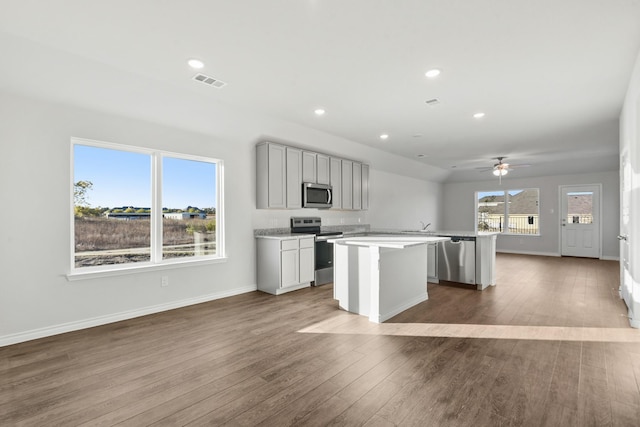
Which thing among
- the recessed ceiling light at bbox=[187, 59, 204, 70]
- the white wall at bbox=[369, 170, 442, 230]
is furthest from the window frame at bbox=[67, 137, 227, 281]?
A: the white wall at bbox=[369, 170, 442, 230]

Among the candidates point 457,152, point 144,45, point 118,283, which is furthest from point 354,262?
point 457,152

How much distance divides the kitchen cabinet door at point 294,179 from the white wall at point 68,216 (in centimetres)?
39

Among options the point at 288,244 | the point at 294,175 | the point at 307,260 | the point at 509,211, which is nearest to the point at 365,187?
the point at 294,175

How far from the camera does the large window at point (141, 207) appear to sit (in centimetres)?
360

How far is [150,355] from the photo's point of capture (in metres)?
2.77

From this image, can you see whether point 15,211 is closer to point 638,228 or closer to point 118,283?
point 118,283

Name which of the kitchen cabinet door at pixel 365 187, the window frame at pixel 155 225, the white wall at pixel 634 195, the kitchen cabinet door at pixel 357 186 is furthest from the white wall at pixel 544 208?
the window frame at pixel 155 225

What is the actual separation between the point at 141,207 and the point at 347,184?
387cm

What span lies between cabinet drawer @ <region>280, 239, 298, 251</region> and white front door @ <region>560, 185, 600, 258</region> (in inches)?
325

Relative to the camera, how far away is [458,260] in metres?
5.31

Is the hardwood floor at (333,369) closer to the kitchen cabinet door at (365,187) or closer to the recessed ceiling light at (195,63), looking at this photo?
the recessed ceiling light at (195,63)

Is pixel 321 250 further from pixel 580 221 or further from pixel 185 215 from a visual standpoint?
pixel 580 221

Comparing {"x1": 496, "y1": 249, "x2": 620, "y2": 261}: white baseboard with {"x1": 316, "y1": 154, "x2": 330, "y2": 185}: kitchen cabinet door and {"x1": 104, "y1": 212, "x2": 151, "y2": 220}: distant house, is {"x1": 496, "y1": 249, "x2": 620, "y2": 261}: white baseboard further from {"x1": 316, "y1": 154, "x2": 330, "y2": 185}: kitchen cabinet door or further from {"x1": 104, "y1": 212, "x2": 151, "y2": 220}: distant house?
{"x1": 104, "y1": 212, "x2": 151, "y2": 220}: distant house

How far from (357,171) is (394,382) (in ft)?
16.7
